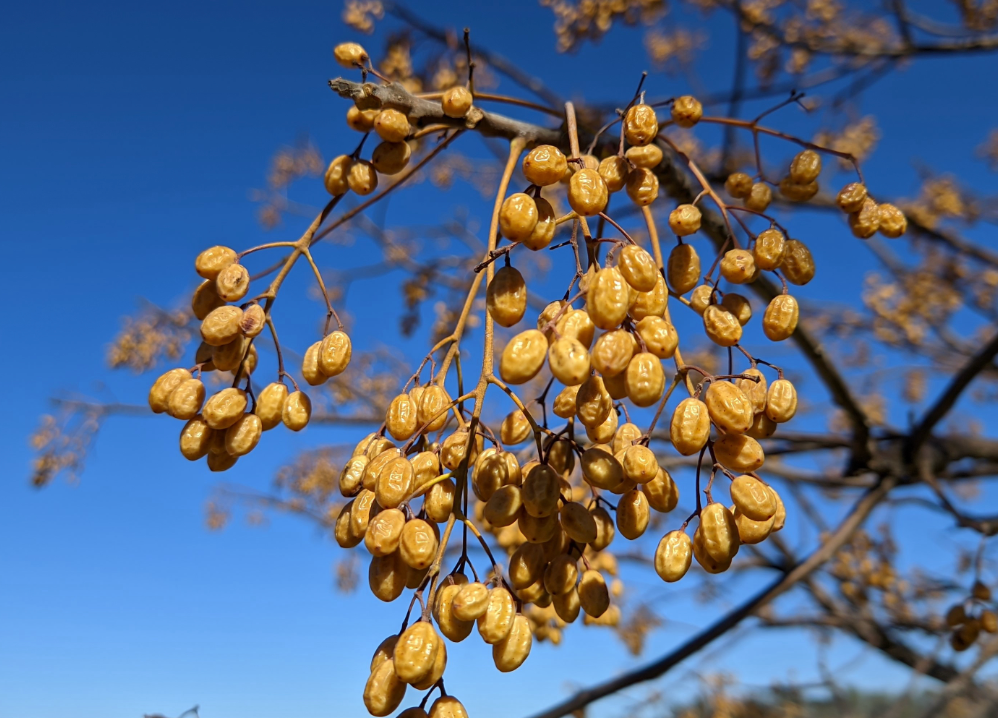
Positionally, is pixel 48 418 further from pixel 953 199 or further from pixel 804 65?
pixel 953 199

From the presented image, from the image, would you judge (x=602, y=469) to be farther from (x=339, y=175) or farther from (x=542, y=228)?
(x=339, y=175)

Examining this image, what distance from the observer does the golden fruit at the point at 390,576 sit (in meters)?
0.91

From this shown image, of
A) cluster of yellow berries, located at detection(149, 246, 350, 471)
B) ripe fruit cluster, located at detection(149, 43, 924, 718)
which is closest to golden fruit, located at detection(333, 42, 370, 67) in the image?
ripe fruit cluster, located at detection(149, 43, 924, 718)

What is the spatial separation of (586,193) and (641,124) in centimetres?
26

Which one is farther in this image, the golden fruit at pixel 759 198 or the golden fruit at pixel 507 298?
the golden fruit at pixel 759 198

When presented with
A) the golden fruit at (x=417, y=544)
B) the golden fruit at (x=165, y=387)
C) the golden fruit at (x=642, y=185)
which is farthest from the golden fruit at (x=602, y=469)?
the golden fruit at (x=165, y=387)

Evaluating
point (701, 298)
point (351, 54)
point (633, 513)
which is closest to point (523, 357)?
point (633, 513)

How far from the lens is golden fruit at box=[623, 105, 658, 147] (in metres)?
1.13

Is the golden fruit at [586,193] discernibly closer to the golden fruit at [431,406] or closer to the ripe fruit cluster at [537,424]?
the ripe fruit cluster at [537,424]

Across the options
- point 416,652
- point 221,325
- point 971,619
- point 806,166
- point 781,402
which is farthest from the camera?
point 971,619

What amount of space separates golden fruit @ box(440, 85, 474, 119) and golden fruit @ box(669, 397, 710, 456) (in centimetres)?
71

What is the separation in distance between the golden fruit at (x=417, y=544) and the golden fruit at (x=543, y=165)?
1.62 ft

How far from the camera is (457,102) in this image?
129 cm

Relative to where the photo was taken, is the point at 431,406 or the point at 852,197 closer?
the point at 431,406
